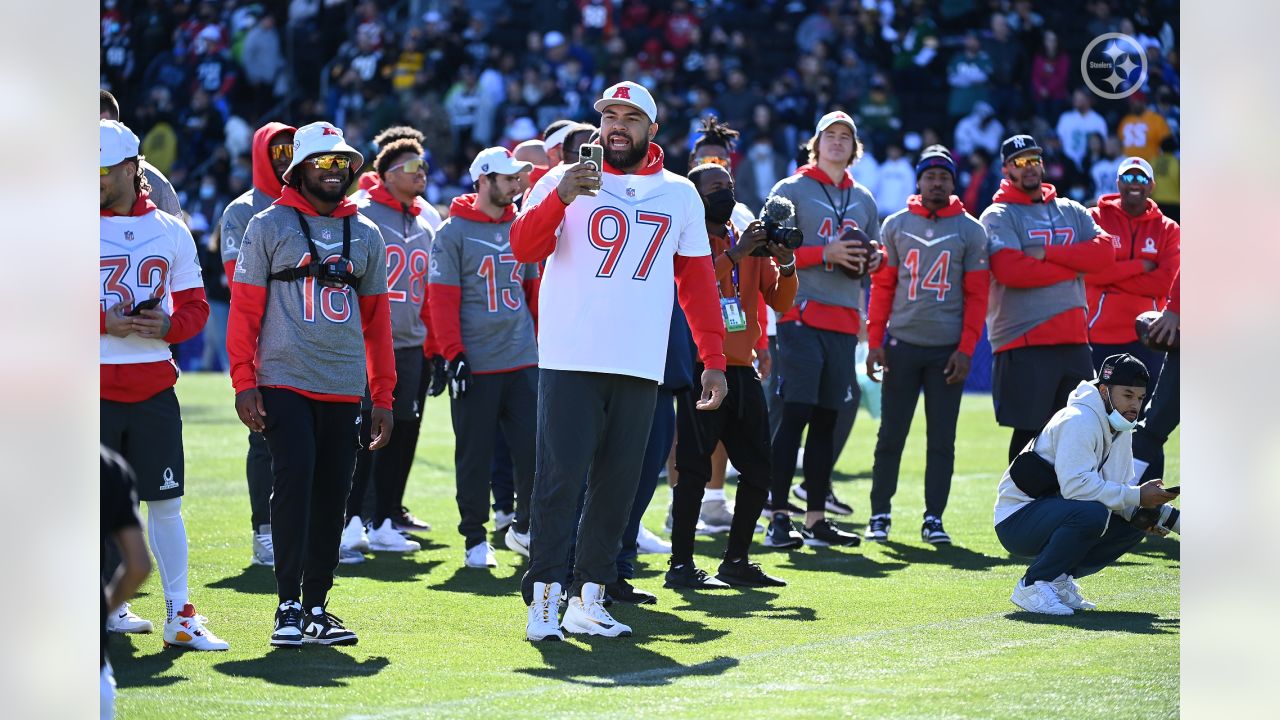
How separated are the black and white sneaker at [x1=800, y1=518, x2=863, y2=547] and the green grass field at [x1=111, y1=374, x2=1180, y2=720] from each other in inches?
8.4

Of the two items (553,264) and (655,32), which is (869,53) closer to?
(655,32)

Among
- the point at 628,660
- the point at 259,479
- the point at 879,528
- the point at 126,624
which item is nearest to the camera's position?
the point at 628,660

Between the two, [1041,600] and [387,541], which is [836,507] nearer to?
[387,541]

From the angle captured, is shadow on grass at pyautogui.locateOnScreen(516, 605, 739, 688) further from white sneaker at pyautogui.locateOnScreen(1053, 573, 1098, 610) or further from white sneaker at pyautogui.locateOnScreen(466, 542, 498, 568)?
white sneaker at pyautogui.locateOnScreen(466, 542, 498, 568)

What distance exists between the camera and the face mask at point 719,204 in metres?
8.18

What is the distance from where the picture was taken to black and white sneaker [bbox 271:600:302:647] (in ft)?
21.8

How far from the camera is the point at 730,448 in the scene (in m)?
8.38

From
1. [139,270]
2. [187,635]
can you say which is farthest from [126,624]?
[139,270]

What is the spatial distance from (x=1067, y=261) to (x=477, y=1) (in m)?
18.4

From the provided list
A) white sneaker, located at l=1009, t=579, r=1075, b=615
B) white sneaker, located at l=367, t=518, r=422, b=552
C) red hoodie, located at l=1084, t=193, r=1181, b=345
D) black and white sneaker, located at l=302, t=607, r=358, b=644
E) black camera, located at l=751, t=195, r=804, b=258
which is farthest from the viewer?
red hoodie, located at l=1084, t=193, r=1181, b=345

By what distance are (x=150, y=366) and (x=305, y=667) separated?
1352 mm

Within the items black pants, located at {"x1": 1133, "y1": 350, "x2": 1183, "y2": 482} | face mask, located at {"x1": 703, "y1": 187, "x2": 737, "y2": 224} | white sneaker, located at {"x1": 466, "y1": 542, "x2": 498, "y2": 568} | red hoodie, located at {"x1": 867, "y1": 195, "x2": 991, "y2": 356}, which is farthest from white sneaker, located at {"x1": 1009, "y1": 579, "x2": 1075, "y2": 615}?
white sneaker, located at {"x1": 466, "y1": 542, "x2": 498, "y2": 568}
